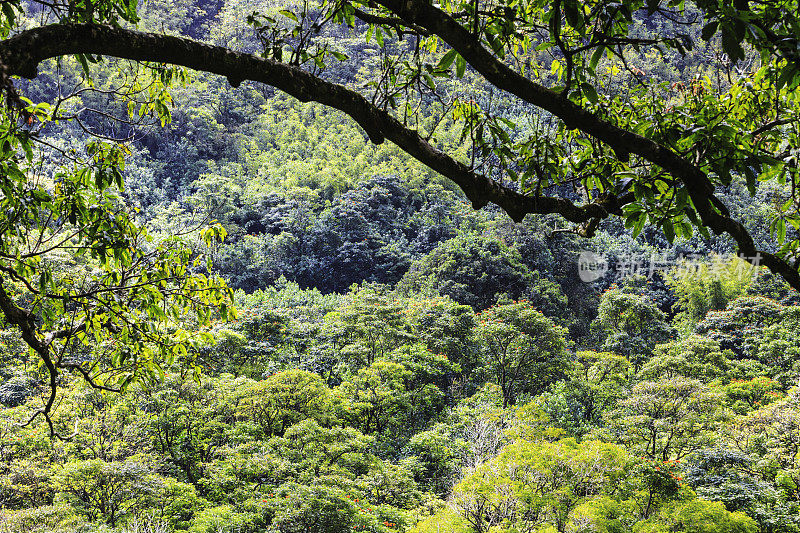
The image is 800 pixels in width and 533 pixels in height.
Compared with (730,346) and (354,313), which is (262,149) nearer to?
(354,313)

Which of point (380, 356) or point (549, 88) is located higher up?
point (549, 88)

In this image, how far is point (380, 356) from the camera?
939 cm

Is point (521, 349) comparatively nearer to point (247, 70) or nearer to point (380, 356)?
point (380, 356)

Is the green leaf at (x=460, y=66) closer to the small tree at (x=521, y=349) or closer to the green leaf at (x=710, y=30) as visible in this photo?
the green leaf at (x=710, y=30)

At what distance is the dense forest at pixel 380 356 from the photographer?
1665 mm

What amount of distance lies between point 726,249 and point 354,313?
953cm

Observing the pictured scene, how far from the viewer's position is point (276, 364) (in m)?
8.16

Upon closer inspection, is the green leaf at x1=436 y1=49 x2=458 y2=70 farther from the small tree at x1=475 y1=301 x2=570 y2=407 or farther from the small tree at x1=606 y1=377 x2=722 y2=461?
the small tree at x1=475 y1=301 x2=570 y2=407

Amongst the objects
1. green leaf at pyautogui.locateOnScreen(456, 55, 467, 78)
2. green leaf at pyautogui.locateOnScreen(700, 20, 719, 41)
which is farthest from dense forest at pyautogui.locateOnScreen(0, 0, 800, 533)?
green leaf at pyautogui.locateOnScreen(700, 20, 719, 41)

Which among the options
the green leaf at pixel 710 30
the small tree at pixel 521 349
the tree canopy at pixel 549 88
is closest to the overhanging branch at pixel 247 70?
the tree canopy at pixel 549 88

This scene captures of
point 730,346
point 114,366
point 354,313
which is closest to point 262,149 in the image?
point 354,313

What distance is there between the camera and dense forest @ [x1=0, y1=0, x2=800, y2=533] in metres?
1.67

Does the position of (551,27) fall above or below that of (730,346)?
above

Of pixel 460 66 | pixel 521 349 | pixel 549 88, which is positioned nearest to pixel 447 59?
pixel 460 66
